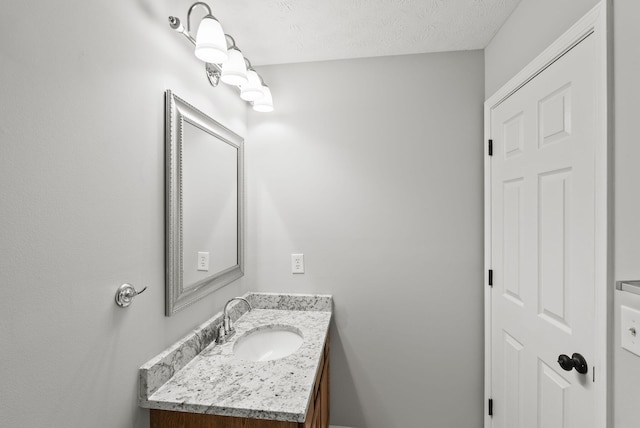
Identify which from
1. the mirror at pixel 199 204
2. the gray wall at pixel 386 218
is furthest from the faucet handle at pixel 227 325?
the gray wall at pixel 386 218

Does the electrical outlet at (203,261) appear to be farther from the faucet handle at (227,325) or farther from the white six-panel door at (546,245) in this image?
the white six-panel door at (546,245)

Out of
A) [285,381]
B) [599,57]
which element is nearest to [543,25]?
[599,57]

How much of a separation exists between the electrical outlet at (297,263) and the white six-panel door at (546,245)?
3.72 ft

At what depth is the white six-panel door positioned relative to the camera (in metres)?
0.97

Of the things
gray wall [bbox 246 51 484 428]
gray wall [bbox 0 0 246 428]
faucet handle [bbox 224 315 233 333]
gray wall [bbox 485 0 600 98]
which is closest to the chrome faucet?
faucet handle [bbox 224 315 233 333]

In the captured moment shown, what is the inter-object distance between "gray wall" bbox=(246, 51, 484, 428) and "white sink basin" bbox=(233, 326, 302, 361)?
349mm

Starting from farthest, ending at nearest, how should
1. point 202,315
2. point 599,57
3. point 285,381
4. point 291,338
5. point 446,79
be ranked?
point 446,79
point 291,338
point 202,315
point 285,381
point 599,57

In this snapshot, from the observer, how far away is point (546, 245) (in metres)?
1.19

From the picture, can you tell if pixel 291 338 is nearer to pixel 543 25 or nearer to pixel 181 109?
pixel 181 109

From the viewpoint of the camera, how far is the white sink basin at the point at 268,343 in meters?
1.49

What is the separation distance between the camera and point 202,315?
1394mm
